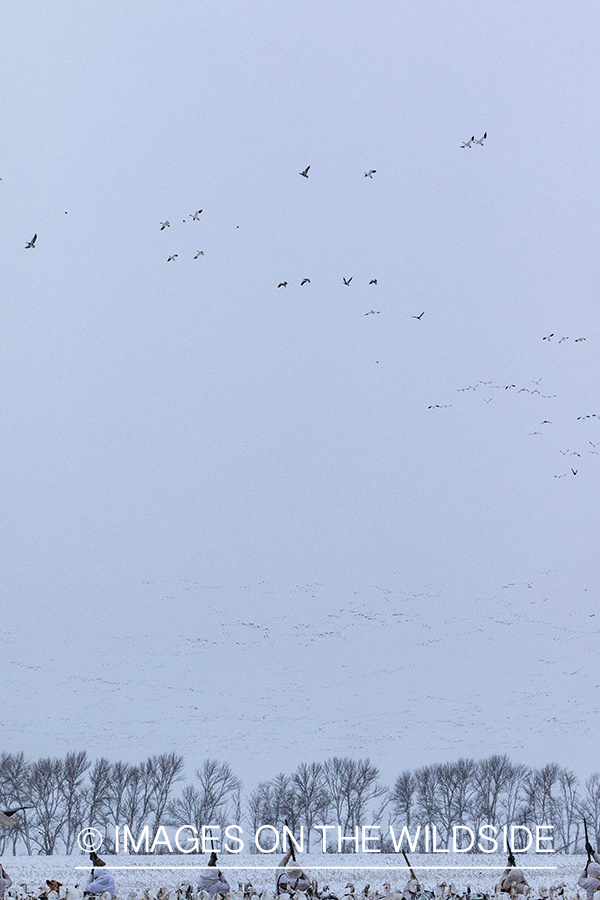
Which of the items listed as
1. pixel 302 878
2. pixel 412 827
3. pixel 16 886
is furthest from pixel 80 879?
pixel 412 827

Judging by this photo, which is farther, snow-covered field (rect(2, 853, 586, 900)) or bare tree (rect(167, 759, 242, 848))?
bare tree (rect(167, 759, 242, 848))

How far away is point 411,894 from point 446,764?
75135mm

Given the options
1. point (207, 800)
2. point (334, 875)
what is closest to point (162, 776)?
point (207, 800)

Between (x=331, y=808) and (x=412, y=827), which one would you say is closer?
(x=412, y=827)

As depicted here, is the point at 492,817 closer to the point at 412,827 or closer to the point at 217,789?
the point at 412,827

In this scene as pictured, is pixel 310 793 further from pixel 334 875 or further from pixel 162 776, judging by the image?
pixel 334 875

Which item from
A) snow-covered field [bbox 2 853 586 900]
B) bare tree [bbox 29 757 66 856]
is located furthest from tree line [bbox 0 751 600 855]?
snow-covered field [bbox 2 853 586 900]

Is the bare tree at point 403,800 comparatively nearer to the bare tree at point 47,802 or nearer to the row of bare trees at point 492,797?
the row of bare trees at point 492,797

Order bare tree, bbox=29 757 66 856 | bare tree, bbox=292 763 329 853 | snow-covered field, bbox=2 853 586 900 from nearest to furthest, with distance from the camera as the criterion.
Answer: snow-covered field, bbox=2 853 586 900 → bare tree, bbox=29 757 66 856 → bare tree, bbox=292 763 329 853

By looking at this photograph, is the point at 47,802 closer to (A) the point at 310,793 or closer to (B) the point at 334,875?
(A) the point at 310,793

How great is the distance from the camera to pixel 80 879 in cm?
2512

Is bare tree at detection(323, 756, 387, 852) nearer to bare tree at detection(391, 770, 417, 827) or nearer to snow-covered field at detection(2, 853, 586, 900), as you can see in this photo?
bare tree at detection(391, 770, 417, 827)

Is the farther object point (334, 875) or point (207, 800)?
point (207, 800)

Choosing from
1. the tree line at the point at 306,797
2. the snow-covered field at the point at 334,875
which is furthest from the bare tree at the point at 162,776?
the snow-covered field at the point at 334,875
